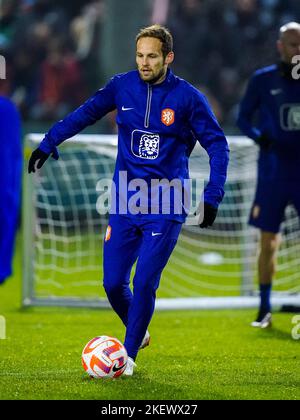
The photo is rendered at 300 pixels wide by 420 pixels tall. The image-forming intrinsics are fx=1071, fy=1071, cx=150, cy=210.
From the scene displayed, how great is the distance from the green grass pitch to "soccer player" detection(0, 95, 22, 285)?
2.02ft

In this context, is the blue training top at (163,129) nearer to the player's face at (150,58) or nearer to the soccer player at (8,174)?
the player's face at (150,58)

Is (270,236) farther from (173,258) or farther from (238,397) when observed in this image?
(173,258)

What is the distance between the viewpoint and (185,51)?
1641 cm

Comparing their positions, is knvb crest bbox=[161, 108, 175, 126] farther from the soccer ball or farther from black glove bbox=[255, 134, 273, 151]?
black glove bbox=[255, 134, 273, 151]

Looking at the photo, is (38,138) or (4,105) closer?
(4,105)

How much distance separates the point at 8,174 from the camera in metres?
6.61

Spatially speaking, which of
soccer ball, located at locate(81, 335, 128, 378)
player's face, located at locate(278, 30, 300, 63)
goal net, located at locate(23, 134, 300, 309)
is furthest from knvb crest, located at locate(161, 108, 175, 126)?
goal net, located at locate(23, 134, 300, 309)

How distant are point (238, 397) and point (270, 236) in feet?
9.58

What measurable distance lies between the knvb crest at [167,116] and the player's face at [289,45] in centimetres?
214

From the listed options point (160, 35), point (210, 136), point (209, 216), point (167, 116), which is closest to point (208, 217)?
point (209, 216)

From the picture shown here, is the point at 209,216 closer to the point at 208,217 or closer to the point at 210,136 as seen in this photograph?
the point at 208,217

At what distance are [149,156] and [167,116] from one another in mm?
232
